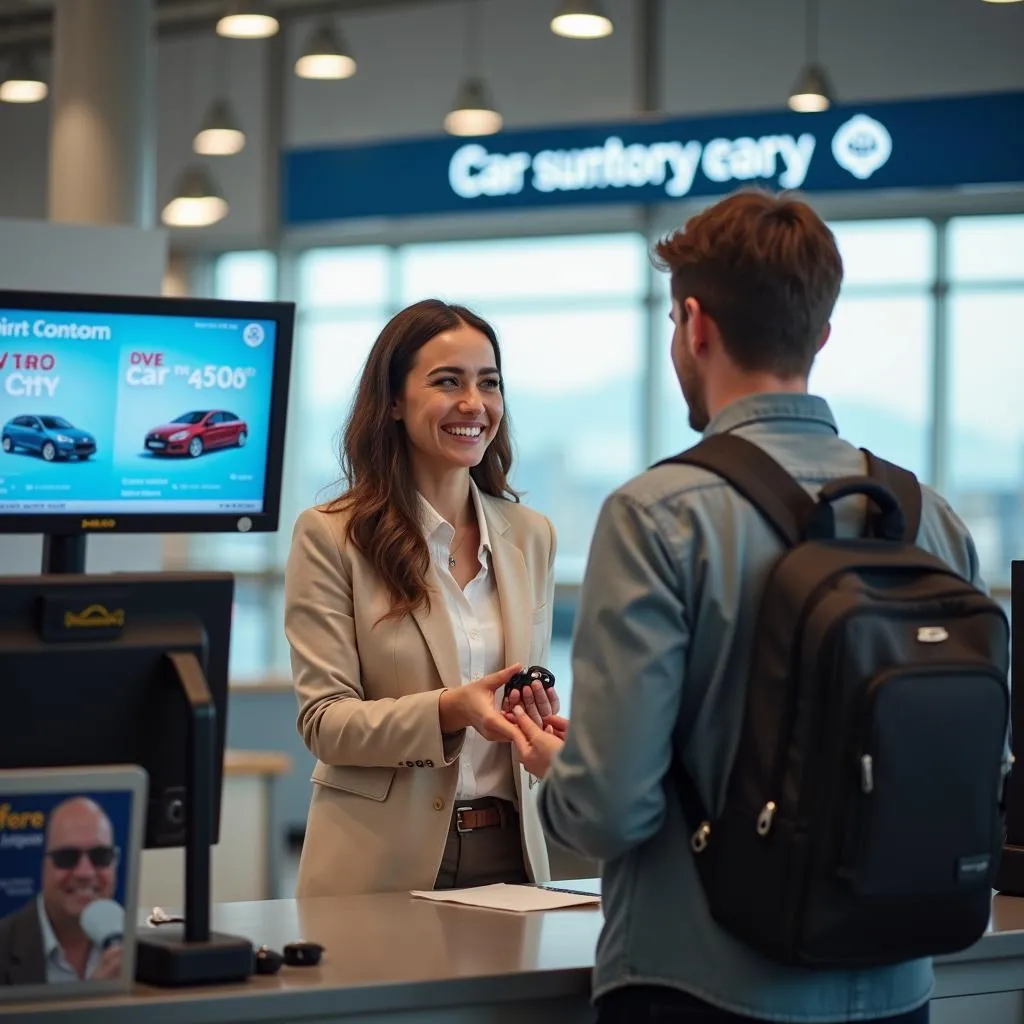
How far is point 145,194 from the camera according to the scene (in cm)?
721

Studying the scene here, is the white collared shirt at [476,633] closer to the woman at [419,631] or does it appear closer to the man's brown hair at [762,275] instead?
the woman at [419,631]

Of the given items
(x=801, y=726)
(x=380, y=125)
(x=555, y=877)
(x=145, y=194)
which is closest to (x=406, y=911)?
(x=801, y=726)

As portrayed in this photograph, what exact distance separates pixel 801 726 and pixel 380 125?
1092 cm

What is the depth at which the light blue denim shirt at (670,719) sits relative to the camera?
1.84 meters

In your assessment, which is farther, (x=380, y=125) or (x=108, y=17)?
(x=380, y=125)

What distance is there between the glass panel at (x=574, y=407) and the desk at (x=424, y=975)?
925cm

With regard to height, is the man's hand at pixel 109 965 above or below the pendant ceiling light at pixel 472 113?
below

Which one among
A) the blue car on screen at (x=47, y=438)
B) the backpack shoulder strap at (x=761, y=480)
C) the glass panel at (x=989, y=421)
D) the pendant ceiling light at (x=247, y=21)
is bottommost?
the backpack shoulder strap at (x=761, y=480)

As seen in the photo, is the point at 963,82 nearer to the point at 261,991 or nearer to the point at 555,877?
the point at 555,877

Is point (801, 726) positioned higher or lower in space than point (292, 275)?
lower

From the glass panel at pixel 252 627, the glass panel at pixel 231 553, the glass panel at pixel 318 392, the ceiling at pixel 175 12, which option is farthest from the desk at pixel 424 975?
the ceiling at pixel 175 12

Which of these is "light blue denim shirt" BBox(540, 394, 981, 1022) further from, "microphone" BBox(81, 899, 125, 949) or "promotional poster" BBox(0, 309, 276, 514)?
"promotional poster" BBox(0, 309, 276, 514)

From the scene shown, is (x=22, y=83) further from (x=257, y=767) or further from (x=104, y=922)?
(x=104, y=922)

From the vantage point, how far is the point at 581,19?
317 inches
